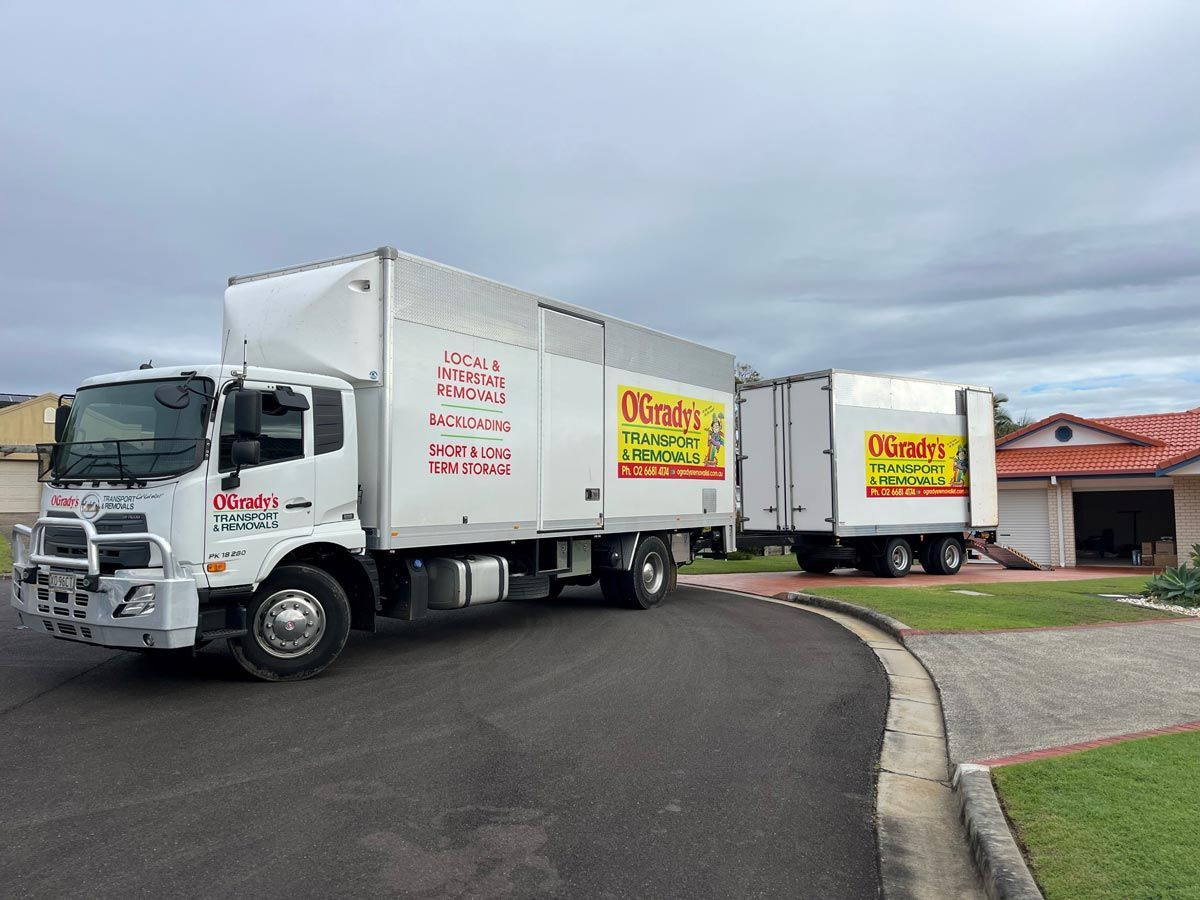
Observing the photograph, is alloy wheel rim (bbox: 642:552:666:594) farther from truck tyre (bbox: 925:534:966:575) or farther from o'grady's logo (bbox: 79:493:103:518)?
truck tyre (bbox: 925:534:966:575)

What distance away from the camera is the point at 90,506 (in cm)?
677

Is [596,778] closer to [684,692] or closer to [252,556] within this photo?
[684,692]

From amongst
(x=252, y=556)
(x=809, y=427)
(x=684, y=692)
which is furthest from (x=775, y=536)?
(x=252, y=556)

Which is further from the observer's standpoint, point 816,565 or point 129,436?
point 816,565

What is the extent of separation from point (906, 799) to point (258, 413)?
18.2 feet

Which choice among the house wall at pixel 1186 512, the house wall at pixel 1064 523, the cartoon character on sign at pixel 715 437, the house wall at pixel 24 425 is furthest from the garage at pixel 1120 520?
the house wall at pixel 24 425

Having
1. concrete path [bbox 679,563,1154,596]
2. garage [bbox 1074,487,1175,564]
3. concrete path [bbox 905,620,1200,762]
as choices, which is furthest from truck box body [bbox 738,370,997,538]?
garage [bbox 1074,487,1175,564]

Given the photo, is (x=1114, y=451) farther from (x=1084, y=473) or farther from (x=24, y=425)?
(x=24, y=425)

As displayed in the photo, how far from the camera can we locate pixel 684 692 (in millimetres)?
7250

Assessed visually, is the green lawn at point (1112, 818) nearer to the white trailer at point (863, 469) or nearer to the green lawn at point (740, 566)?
the white trailer at point (863, 469)

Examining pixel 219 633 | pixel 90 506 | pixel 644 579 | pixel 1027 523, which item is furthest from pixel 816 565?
pixel 90 506

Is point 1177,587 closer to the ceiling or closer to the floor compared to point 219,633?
closer to the floor

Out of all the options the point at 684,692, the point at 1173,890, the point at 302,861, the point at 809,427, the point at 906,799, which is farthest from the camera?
the point at 809,427

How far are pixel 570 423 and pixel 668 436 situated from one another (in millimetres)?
2430
